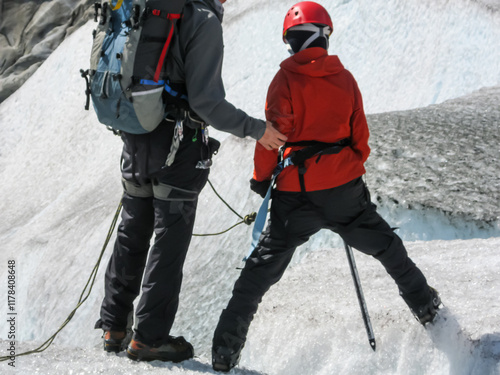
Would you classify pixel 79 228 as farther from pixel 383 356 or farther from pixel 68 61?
pixel 68 61

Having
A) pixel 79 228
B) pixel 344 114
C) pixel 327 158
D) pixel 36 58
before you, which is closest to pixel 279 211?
pixel 327 158

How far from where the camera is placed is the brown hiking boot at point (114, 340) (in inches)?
162

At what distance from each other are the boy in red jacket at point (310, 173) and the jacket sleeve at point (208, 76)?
11.6 inches

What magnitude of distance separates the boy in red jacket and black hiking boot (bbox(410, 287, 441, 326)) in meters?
0.21

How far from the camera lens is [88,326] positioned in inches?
296

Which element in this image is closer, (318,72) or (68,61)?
(318,72)

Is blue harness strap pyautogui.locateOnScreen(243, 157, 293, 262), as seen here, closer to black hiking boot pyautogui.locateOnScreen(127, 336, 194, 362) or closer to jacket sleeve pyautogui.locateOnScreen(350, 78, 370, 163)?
jacket sleeve pyautogui.locateOnScreen(350, 78, 370, 163)

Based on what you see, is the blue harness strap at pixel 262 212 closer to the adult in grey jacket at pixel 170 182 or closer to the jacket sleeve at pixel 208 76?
the adult in grey jacket at pixel 170 182

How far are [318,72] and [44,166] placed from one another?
1314cm

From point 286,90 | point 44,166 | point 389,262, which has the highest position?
point 286,90

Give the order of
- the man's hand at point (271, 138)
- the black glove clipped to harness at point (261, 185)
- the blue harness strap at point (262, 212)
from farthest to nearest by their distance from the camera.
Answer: the black glove clipped to harness at point (261, 185) < the blue harness strap at point (262, 212) < the man's hand at point (271, 138)

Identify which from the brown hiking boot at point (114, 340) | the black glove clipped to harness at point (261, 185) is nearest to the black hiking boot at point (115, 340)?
the brown hiking boot at point (114, 340)

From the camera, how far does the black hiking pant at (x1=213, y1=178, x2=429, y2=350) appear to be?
155 inches

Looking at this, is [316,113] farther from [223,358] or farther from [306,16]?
[223,358]
